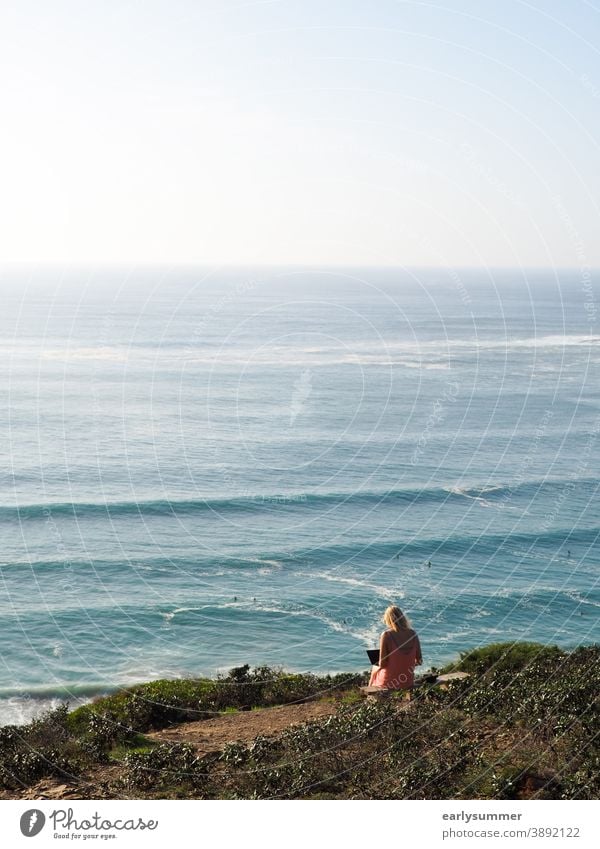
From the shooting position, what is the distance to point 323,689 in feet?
67.7

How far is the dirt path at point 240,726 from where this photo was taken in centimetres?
1542

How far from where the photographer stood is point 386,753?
42.7ft

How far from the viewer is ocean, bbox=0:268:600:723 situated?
46844 mm

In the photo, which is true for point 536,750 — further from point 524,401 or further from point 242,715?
point 524,401

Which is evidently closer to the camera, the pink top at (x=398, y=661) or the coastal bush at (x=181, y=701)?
the pink top at (x=398, y=661)

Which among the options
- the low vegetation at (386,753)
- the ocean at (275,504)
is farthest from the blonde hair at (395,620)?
the ocean at (275,504)

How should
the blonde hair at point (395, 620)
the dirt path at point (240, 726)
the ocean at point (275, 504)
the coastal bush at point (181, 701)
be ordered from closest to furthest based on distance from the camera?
the blonde hair at point (395, 620)
the dirt path at point (240, 726)
the coastal bush at point (181, 701)
the ocean at point (275, 504)

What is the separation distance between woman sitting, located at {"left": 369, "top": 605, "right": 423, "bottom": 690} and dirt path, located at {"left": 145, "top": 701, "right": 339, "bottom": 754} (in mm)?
1968

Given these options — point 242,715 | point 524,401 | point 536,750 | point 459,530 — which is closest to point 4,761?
point 242,715

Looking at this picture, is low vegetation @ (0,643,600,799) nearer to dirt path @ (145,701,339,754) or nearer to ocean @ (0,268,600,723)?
dirt path @ (145,701,339,754)
